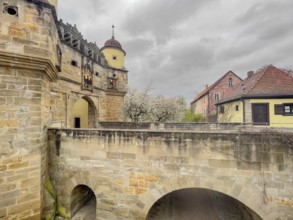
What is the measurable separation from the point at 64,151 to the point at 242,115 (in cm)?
1338

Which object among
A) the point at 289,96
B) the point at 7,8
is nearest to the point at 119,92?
the point at 7,8

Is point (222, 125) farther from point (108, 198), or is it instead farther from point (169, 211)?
point (108, 198)

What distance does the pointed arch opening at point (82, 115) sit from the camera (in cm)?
1303

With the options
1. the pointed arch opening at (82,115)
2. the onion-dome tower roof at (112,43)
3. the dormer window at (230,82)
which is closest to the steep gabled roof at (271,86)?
the dormer window at (230,82)

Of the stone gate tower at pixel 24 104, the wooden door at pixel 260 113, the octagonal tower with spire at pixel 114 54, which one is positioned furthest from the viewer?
the octagonal tower with spire at pixel 114 54

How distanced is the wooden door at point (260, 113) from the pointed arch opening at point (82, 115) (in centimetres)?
1346

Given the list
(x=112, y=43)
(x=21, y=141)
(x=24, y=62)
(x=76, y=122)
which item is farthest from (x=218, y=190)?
(x=112, y=43)

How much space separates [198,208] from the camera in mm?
6559

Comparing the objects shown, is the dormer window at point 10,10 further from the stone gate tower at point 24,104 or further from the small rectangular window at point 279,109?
the small rectangular window at point 279,109

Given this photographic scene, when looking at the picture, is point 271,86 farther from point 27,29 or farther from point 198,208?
point 27,29

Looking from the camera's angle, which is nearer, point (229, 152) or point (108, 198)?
point (229, 152)

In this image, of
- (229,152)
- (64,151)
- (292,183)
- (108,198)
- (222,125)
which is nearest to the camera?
(292,183)

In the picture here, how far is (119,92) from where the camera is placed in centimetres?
1458

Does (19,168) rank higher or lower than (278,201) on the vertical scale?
higher
